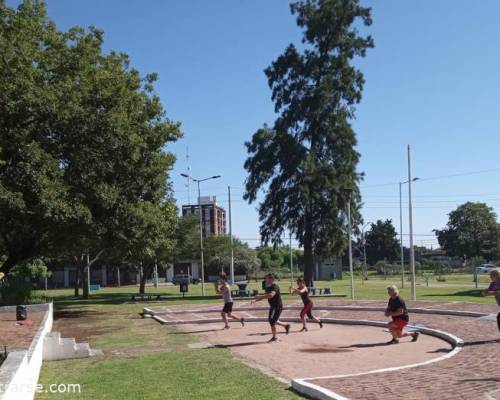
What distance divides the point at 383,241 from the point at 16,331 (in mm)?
118086

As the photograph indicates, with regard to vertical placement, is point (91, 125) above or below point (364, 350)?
above

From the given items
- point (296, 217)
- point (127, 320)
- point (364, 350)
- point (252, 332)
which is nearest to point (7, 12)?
point (127, 320)

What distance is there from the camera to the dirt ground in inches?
449

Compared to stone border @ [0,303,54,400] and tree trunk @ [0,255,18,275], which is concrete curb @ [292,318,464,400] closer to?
stone border @ [0,303,54,400]

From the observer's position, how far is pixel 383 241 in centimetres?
12788

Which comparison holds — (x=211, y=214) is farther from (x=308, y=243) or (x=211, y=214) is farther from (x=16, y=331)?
(x=16, y=331)

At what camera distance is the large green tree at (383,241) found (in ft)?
418

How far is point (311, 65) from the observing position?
41938 millimetres

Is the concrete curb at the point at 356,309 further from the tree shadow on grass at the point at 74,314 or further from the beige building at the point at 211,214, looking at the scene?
the beige building at the point at 211,214

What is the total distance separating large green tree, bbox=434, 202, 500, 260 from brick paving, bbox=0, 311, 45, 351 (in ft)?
310

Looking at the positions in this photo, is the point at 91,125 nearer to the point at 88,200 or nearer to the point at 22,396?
the point at 88,200

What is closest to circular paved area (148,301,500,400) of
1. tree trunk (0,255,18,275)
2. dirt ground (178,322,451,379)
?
dirt ground (178,322,451,379)

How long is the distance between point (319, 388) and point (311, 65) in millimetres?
35696

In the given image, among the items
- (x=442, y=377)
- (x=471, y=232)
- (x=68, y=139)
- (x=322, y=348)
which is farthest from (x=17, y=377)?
(x=471, y=232)
